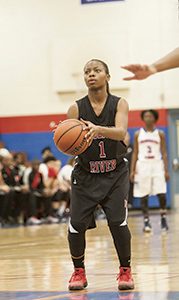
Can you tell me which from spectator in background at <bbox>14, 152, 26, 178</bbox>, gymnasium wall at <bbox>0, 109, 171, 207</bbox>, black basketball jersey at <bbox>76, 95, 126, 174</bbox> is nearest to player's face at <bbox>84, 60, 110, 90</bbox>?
black basketball jersey at <bbox>76, 95, 126, 174</bbox>

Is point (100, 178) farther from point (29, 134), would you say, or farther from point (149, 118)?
point (29, 134)

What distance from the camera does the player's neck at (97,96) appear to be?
638cm

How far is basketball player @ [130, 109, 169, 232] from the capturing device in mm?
12758

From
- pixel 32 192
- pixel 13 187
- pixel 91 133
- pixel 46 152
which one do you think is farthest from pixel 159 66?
pixel 46 152

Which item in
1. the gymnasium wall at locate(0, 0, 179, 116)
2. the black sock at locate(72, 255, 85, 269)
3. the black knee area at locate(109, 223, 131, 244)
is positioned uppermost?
the gymnasium wall at locate(0, 0, 179, 116)

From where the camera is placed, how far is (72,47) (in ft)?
71.9

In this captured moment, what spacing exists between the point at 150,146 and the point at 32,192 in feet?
18.4

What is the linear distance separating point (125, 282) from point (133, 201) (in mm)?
16070

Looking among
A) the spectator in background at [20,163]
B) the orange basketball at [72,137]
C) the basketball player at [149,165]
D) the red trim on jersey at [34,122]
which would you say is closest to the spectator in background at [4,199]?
the spectator in background at [20,163]

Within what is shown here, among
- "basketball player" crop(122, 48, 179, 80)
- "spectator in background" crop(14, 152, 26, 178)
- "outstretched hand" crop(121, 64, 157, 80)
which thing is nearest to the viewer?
"basketball player" crop(122, 48, 179, 80)

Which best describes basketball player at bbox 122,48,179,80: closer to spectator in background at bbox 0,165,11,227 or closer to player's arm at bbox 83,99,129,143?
player's arm at bbox 83,99,129,143

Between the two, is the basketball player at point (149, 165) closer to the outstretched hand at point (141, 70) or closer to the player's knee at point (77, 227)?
the player's knee at point (77, 227)

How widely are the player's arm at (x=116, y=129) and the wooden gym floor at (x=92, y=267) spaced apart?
118 centimetres

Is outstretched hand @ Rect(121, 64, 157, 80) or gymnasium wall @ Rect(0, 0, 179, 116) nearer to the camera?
outstretched hand @ Rect(121, 64, 157, 80)
